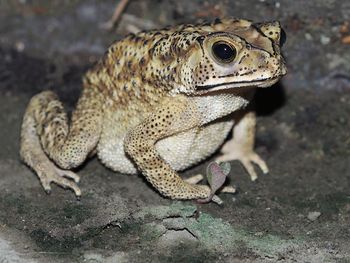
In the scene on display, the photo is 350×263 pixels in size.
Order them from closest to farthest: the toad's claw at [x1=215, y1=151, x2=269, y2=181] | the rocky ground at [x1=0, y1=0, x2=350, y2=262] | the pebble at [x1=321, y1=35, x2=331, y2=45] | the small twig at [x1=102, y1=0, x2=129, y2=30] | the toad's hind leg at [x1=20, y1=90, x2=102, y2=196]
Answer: the rocky ground at [x1=0, y1=0, x2=350, y2=262] → the toad's hind leg at [x1=20, y1=90, x2=102, y2=196] → the toad's claw at [x1=215, y1=151, x2=269, y2=181] → the pebble at [x1=321, y1=35, x2=331, y2=45] → the small twig at [x1=102, y1=0, x2=129, y2=30]

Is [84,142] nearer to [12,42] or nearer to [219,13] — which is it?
[219,13]

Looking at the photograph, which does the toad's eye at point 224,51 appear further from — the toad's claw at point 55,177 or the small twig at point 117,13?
the small twig at point 117,13

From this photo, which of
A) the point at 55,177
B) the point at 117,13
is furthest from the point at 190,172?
the point at 117,13

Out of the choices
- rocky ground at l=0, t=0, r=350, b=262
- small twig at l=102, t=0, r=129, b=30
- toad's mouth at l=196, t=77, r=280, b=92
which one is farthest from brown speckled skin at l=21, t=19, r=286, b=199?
small twig at l=102, t=0, r=129, b=30

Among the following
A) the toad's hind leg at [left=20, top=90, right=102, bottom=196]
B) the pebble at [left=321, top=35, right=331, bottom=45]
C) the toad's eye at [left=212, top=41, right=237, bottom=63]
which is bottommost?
the toad's hind leg at [left=20, top=90, right=102, bottom=196]

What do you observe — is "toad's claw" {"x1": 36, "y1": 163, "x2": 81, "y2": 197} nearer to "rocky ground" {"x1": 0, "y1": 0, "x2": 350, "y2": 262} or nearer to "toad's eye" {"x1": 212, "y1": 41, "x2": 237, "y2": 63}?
"rocky ground" {"x1": 0, "y1": 0, "x2": 350, "y2": 262}

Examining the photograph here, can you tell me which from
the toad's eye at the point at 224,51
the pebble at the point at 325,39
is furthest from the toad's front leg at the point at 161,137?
the pebble at the point at 325,39
